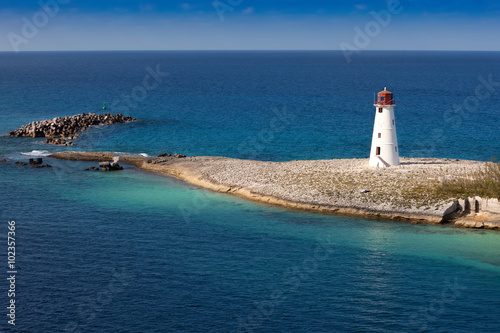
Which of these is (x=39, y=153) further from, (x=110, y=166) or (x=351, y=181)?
(x=351, y=181)

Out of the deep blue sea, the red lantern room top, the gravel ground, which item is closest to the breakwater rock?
the deep blue sea

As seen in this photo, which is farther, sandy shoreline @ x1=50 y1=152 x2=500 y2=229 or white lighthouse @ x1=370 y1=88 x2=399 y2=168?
white lighthouse @ x1=370 y1=88 x2=399 y2=168

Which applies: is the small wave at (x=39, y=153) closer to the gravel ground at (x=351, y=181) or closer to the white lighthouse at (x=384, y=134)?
the gravel ground at (x=351, y=181)

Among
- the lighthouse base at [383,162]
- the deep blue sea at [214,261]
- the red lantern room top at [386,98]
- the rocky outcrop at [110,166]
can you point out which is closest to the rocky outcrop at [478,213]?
the deep blue sea at [214,261]

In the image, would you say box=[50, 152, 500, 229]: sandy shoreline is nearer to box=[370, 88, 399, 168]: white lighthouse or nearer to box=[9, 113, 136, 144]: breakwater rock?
box=[370, 88, 399, 168]: white lighthouse

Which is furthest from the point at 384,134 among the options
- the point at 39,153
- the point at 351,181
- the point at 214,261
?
the point at 39,153

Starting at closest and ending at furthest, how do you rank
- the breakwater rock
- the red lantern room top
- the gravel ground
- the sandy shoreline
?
the sandy shoreline → the gravel ground → the red lantern room top → the breakwater rock

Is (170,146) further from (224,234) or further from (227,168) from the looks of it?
(224,234)
